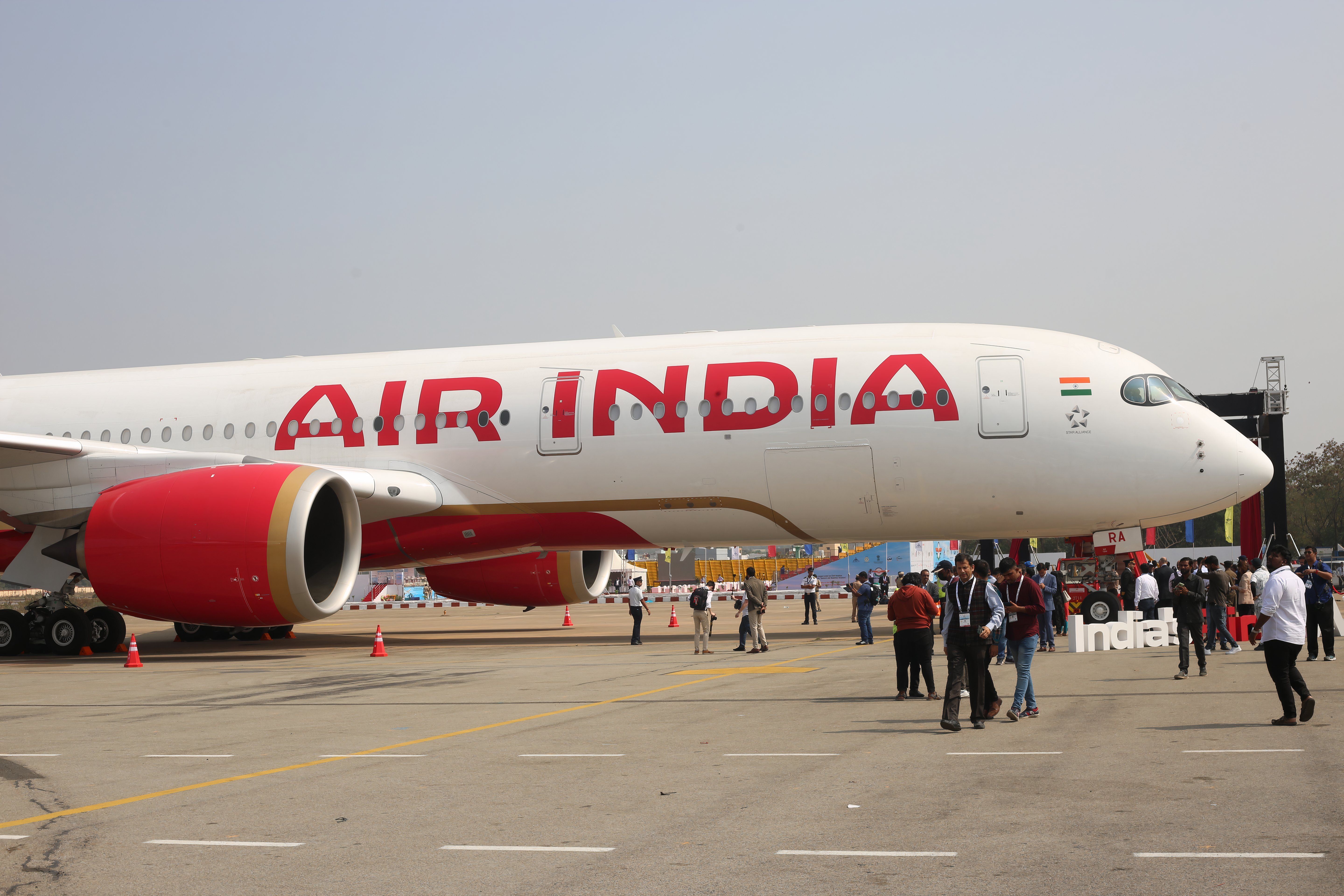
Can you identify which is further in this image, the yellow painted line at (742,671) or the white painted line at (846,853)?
the yellow painted line at (742,671)

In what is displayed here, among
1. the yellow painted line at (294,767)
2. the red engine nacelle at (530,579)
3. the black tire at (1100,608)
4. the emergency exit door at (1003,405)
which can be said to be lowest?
the yellow painted line at (294,767)

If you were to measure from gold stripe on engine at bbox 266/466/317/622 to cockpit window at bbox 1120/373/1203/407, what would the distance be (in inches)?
502

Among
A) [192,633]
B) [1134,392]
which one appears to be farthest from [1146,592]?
[192,633]

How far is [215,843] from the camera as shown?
6.28m

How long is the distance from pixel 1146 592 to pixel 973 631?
11.4 m

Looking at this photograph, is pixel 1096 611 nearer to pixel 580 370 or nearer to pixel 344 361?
pixel 580 370

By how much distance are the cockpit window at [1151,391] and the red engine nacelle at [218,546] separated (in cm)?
1227

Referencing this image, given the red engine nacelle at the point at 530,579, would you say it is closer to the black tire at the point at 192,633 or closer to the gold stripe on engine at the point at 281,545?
the black tire at the point at 192,633

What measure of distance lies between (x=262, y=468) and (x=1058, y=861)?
15765 mm

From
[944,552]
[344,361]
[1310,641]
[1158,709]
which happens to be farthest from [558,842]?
[944,552]

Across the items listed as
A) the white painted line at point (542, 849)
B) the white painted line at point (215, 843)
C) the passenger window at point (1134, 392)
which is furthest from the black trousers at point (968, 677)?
the passenger window at point (1134, 392)

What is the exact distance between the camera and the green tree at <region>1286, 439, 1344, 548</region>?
315 ft

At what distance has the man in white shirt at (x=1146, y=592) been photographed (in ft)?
66.9

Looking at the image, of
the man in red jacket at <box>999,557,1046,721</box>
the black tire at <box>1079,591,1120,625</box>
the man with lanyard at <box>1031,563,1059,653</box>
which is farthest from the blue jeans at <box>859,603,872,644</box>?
the man in red jacket at <box>999,557,1046,721</box>
